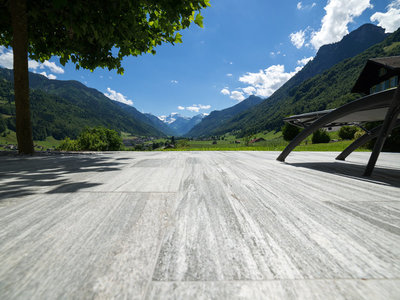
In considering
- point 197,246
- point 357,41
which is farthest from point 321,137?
point 357,41

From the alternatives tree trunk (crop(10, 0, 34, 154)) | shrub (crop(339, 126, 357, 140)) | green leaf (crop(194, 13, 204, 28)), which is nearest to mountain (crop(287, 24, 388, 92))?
shrub (crop(339, 126, 357, 140))

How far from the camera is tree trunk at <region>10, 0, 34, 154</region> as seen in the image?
4.20 m

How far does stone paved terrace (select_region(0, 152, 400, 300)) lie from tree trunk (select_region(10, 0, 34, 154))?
15.2 ft

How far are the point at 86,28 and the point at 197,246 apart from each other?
5.43 m

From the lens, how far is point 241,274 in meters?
0.54

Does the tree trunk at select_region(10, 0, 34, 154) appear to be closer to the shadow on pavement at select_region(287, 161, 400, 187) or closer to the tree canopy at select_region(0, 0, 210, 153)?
the tree canopy at select_region(0, 0, 210, 153)

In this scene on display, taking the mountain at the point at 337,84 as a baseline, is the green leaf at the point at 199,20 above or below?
below

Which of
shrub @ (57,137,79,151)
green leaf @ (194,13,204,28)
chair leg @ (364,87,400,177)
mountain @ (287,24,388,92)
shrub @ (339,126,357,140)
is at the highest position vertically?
mountain @ (287,24,388,92)

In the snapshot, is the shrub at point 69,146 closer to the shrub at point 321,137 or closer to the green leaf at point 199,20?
the green leaf at point 199,20

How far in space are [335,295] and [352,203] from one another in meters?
0.98

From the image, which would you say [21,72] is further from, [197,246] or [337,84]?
[337,84]

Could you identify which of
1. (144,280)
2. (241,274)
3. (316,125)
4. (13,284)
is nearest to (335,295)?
(241,274)

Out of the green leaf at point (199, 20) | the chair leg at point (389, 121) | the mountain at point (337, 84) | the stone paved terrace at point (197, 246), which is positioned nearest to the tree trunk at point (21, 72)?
the green leaf at point (199, 20)

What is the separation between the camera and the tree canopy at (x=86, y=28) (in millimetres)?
3711
